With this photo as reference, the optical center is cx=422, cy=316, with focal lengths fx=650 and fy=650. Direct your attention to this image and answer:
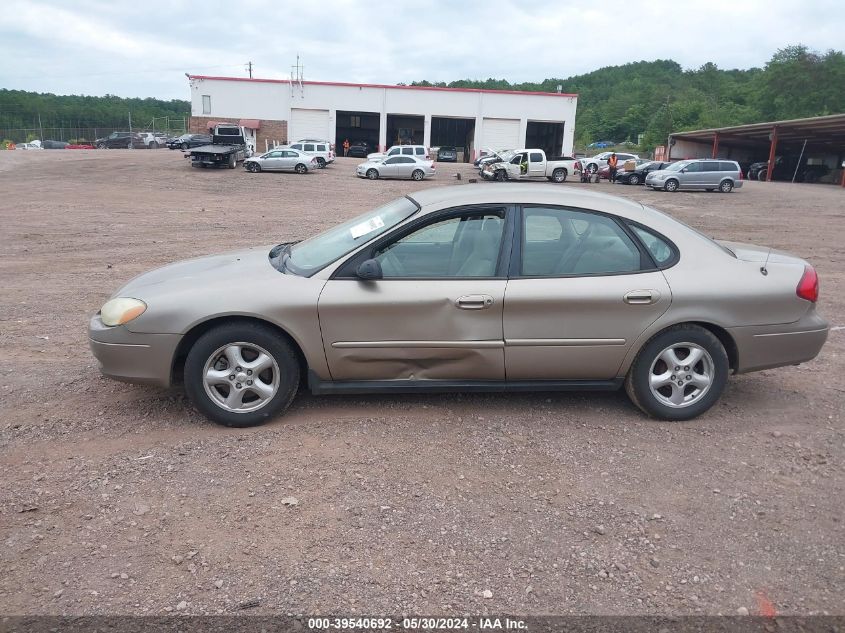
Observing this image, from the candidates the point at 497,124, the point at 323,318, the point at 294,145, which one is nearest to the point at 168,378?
the point at 323,318

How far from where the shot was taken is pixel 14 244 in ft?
37.2

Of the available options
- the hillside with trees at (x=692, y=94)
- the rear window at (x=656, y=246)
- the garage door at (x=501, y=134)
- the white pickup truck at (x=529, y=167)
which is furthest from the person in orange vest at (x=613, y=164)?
the hillside with trees at (x=692, y=94)

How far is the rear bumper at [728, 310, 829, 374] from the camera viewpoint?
4.35 meters

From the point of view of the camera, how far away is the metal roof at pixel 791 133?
3816 cm

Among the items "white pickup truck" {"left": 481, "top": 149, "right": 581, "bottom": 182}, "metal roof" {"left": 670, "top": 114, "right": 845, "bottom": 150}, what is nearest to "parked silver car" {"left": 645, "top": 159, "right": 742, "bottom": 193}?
"white pickup truck" {"left": 481, "top": 149, "right": 581, "bottom": 182}

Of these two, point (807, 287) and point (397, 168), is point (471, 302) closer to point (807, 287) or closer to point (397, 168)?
point (807, 287)

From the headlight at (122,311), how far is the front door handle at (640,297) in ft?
10.1

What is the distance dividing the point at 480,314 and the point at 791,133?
49.2 m

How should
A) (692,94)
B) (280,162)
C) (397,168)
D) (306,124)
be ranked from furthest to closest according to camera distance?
(692,94) < (306,124) < (397,168) < (280,162)

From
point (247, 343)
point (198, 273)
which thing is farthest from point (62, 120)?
point (247, 343)

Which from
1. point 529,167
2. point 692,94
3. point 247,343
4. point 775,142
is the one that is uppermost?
point 692,94

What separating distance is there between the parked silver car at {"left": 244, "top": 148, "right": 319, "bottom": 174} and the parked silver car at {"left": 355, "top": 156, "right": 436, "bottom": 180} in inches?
110

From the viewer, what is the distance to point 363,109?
57.8m

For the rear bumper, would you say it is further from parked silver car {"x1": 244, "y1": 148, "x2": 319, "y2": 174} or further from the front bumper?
parked silver car {"x1": 244, "y1": 148, "x2": 319, "y2": 174}
